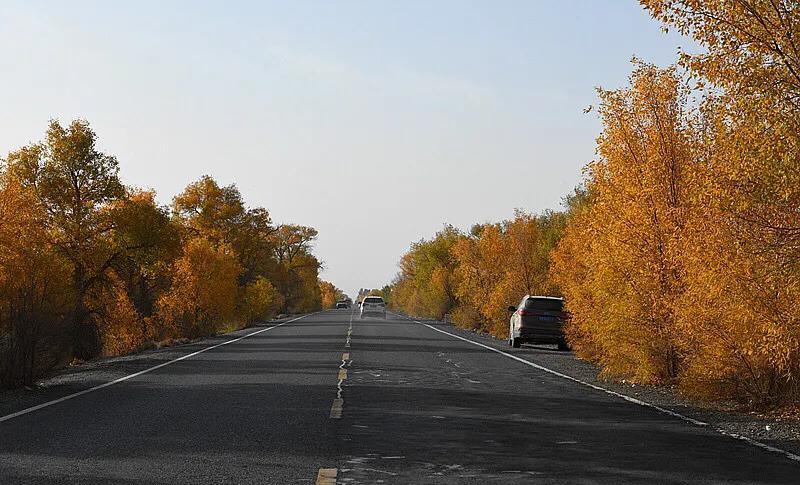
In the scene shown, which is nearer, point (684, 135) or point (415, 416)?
point (415, 416)

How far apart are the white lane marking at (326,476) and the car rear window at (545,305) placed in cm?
2470

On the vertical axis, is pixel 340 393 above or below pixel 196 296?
below

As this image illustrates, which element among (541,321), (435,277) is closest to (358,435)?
(541,321)

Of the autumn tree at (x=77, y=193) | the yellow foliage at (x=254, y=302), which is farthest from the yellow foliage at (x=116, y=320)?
the yellow foliage at (x=254, y=302)

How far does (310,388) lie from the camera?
16.7m

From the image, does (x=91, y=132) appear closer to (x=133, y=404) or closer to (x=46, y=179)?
(x=46, y=179)

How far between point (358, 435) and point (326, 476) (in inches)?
103

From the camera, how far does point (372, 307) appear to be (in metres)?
74.4

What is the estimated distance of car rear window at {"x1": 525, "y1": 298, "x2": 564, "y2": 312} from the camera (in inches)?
1297

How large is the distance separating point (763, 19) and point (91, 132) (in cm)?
3398

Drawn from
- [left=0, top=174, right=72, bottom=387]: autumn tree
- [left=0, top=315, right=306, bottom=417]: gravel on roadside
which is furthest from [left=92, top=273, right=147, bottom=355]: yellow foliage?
[left=0, top=174, right=72, bottom=387]: autumn tree

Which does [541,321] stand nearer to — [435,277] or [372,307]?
[372,307]

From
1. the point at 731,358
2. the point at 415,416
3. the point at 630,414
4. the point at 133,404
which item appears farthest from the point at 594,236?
the point at 133,404

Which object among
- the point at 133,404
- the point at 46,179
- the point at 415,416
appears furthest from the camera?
the point at 46,179
